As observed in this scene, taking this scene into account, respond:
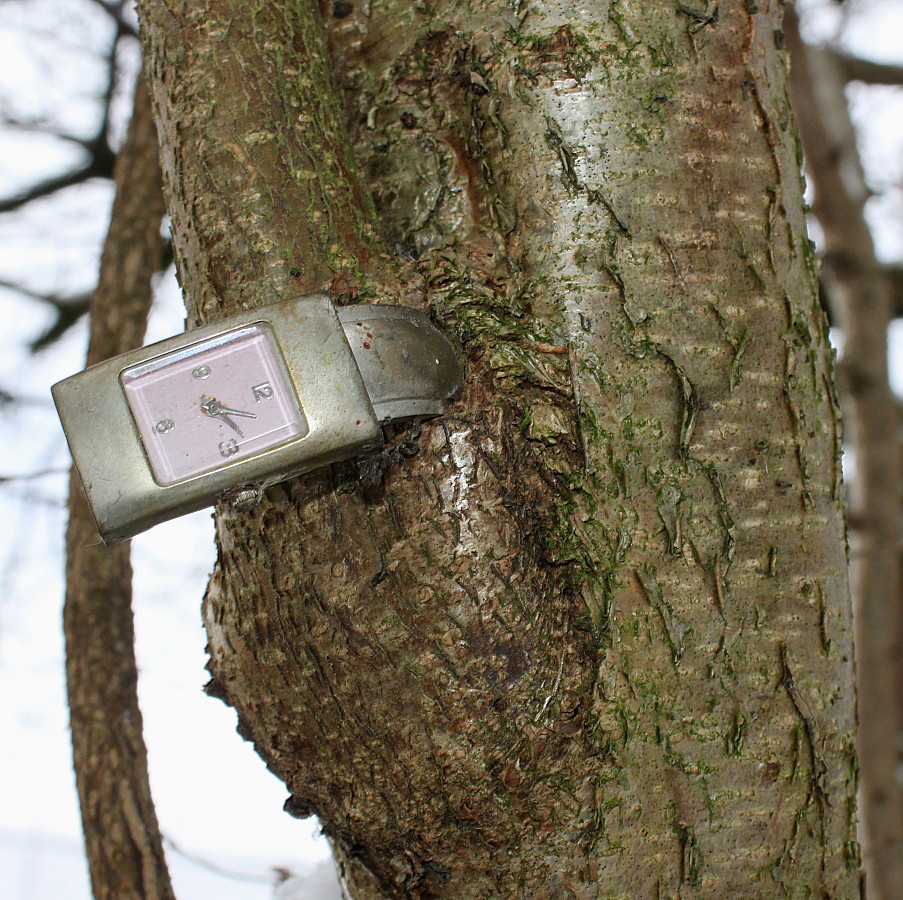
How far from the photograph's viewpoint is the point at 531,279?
646 millimetres

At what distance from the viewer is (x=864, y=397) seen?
6.14ft

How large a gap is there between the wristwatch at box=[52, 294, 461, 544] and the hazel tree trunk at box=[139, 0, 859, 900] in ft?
0.17

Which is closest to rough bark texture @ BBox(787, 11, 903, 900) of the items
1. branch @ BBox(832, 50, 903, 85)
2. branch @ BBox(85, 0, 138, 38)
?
branch @ BBox(832, 50, 903, 85)

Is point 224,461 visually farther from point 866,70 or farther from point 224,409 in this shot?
point 866,70

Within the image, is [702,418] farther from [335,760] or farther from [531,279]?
[335,760]

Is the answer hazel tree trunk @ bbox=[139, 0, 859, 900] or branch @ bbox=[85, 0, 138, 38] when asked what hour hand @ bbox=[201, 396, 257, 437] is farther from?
branch @ bbox=[85, 0, 138, 38]

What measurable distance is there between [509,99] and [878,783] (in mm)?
1661

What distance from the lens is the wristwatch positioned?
1.74ft

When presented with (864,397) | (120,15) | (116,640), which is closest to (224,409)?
(116,640)

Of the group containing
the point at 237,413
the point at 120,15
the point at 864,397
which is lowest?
the point at 864,397

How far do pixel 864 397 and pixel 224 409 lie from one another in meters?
1.71

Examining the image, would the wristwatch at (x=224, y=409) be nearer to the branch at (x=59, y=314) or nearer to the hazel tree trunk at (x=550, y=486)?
the hazel tree trunk at (x=550, y=486)

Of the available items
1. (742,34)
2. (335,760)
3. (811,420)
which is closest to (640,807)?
(335,760)

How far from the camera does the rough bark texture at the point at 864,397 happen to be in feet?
5.84
